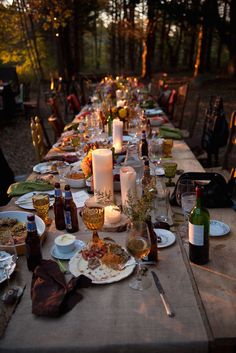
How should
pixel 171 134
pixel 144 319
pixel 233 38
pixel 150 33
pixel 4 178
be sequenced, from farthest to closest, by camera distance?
1. pixel 150 33
2. pixel 233 38
3. pixel 171 134
4. pixel 4 178
5. pixel 144 319

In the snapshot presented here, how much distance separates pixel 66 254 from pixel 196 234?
55cm

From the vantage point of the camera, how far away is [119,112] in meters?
4.09

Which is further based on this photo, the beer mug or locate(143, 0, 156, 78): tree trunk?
locate(143, 0, 156, 78): tree trunk

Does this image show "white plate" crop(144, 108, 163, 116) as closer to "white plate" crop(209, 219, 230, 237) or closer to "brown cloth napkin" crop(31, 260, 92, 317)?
"white plate" crop(209, 219, 230, 237)

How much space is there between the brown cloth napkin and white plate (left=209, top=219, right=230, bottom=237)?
0.66 metres

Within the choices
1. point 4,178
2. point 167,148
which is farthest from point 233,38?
point 4,178

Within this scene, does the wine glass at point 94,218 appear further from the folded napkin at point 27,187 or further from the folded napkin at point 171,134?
the folded napkin at point 171,134

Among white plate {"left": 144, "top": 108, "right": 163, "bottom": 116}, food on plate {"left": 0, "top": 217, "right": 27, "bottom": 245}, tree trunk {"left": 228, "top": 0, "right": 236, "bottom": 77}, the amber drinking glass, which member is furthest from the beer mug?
tree trunk {"left": 228, "top": 0, "right": 236, "bottom": 77}

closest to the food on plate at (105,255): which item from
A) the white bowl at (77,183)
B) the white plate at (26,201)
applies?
the white plate at (26,201)

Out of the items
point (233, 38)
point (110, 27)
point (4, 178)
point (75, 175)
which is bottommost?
point (4, 178)

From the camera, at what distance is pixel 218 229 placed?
5.89ft

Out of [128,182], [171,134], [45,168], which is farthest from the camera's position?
[171,134]

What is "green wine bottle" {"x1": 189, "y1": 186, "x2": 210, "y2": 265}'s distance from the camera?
147 cm

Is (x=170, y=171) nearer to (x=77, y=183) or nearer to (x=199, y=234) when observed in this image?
(x=77, y=183)
